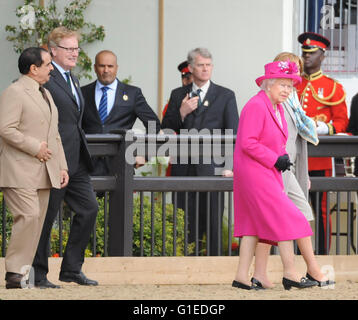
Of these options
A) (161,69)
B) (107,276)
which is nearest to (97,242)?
(107,276)

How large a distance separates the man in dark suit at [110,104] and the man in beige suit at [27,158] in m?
2.05

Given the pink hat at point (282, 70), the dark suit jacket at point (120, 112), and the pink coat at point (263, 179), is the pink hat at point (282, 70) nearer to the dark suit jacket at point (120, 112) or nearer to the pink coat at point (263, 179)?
the pink coat at point (263, 179)

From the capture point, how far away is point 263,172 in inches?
315

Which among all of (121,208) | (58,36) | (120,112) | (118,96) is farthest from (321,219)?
(58,36)

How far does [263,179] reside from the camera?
26.3ft

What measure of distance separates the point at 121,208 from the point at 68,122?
86cm

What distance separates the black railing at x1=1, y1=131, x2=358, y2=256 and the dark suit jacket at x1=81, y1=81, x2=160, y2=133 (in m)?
1.07

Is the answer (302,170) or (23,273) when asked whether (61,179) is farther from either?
(302,170)

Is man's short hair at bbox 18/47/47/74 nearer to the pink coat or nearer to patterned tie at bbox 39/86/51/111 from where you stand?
patterned tie at bbox 39/86/51/111

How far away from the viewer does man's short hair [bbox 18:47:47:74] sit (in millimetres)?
8125

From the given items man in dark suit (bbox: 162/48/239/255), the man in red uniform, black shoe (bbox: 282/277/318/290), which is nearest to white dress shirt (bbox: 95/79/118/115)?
man in dark suit (bbox: 162/48/239/255)

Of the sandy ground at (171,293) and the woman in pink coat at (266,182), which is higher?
the woman in pink coat at (266,182)

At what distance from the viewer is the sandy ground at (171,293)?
7.77 m

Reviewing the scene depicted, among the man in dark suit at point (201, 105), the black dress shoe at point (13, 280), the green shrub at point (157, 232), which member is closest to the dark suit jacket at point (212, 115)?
the man in dark suit at point (201, 105)
